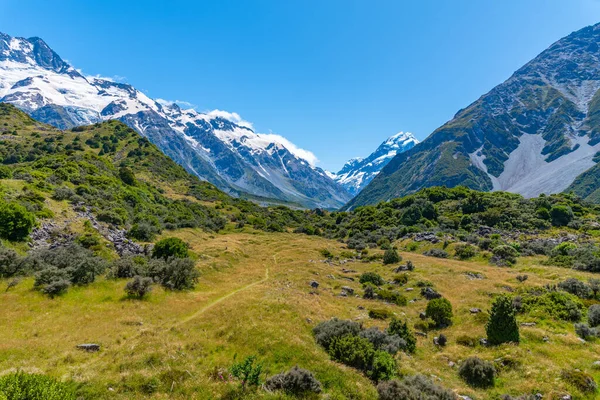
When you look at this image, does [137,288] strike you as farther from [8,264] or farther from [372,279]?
[372,279]

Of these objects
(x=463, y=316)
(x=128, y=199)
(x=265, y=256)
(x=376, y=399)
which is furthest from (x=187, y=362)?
(x=128, y=199)

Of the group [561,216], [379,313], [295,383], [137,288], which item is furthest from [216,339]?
[561,216]

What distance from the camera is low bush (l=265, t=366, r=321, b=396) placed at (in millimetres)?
15508

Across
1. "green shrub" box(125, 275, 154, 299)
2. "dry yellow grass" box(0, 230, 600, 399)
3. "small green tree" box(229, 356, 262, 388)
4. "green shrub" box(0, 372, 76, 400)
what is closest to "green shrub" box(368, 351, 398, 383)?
"dry yellow grass" box(0, 230, 600, 399)

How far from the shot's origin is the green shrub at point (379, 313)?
2797 cm

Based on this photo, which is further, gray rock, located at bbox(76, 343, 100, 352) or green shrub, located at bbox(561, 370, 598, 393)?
gray rock, located at bbox(76, 343, 100, 352)

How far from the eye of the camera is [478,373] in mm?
17969

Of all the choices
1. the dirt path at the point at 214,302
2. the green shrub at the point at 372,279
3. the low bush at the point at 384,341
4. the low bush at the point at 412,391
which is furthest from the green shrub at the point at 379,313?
the dirt path at the point at 214,302

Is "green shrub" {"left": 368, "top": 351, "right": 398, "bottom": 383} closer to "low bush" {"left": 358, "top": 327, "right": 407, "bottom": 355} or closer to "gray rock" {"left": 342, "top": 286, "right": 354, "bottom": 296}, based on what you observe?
"low bush" {"left": 358, "top": 327, "right": 407, "bottom": 355}

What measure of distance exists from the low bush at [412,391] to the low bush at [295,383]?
133 inches

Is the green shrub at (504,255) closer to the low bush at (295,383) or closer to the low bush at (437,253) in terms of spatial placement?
the low bush at (437,253)

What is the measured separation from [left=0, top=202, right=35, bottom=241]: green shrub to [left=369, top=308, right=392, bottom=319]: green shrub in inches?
1477

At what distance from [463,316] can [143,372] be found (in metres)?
25.9

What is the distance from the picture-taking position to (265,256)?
56188 mm
